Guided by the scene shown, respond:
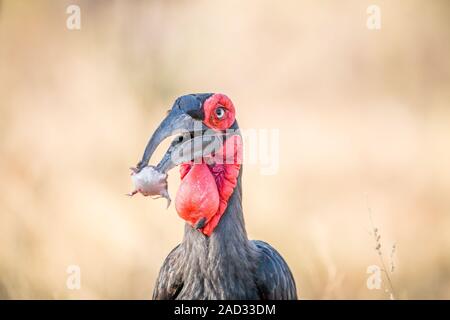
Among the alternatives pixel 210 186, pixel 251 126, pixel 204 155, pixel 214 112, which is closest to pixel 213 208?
pixel 210 186

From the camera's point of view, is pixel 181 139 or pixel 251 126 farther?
pixel 251 126

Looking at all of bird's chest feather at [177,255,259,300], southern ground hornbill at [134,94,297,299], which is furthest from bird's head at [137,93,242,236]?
bird's chest feather at [177,255,259,300]

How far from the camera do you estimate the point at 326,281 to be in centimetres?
719

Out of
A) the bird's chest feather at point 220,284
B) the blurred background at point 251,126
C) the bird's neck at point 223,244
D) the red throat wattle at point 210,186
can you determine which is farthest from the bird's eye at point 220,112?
the blurred background at point 251,126

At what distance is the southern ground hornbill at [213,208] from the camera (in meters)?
4.67

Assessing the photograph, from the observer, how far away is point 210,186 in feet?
15.4

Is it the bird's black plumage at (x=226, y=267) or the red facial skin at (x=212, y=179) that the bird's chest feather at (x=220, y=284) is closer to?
the bird's black plumage at (x=226, y=267)

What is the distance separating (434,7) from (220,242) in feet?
Answer: 13.7

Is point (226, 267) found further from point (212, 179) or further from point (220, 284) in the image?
point (212, 179)

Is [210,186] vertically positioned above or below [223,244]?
above

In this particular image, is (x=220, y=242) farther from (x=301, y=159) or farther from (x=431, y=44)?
(x=431, y=44)

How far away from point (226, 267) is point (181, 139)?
74cm

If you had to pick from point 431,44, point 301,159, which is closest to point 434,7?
point 431,44

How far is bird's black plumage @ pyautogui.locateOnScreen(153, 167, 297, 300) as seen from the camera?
15.6 feet
